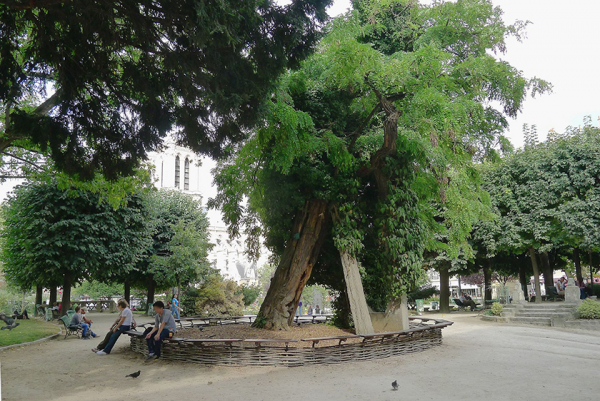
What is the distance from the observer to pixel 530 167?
2425 centimetres

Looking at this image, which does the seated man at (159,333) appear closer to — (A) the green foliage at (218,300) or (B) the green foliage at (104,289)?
(A) the green foliage at (218,300)

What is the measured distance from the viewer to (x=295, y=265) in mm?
12195

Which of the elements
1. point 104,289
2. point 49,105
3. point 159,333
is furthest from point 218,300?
point 104,289

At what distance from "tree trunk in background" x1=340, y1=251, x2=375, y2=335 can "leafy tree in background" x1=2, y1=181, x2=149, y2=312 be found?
482 inches

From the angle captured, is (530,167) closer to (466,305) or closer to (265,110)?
(466,305)

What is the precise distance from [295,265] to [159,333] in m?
4.10

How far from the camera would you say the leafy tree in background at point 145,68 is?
643 centimetres

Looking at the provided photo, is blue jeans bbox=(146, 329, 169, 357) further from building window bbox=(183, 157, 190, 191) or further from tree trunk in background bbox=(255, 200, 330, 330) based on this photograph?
building window bbox=(183, 157, 190, 191)

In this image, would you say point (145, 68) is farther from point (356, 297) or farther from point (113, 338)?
point (356, 297)

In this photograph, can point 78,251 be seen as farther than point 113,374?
Yes

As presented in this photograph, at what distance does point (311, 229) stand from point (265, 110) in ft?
18.2

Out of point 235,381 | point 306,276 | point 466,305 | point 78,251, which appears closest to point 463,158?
point 306,276

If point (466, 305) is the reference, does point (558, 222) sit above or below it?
above

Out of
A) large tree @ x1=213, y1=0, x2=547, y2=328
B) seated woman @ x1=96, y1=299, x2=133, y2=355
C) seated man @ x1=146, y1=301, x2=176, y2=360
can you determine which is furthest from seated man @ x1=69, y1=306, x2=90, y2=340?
seated man @ x1=146, y1=301, x2=176, y2=360
